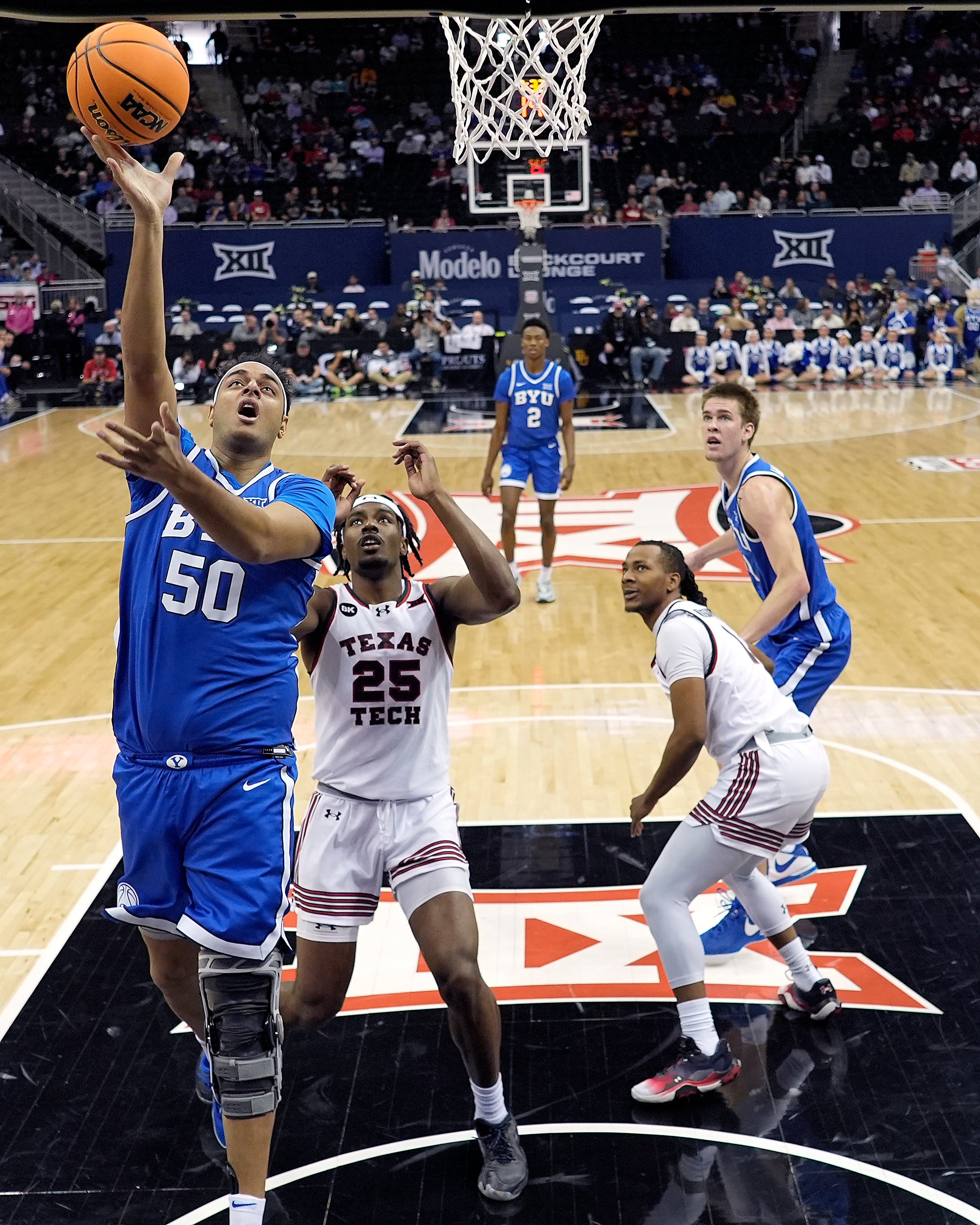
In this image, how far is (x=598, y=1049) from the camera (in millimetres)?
4582

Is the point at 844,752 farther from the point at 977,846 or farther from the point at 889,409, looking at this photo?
the point at 889,409

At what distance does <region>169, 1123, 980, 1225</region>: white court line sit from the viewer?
3.71 m

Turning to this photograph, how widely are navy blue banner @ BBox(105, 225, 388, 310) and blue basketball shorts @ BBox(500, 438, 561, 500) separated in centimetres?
1740

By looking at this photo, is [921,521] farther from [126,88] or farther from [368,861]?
[126,88]

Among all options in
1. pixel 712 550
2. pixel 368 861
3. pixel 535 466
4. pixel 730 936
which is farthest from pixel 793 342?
pixel 368 861

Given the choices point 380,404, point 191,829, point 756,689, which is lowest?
point 380,404

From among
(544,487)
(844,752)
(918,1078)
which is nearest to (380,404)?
(544,487)

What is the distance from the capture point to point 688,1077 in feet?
13.8

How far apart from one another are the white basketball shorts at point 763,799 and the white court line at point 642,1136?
2.89 ft

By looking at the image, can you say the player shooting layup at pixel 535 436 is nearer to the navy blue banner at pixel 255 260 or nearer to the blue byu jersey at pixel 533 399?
the blue byu jersey at pixel 533 399

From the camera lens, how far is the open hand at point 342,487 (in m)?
3.89

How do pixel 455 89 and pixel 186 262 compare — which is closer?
pixel 455 89

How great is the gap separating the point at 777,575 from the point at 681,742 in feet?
4.35

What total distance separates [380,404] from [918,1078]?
1917 cm
